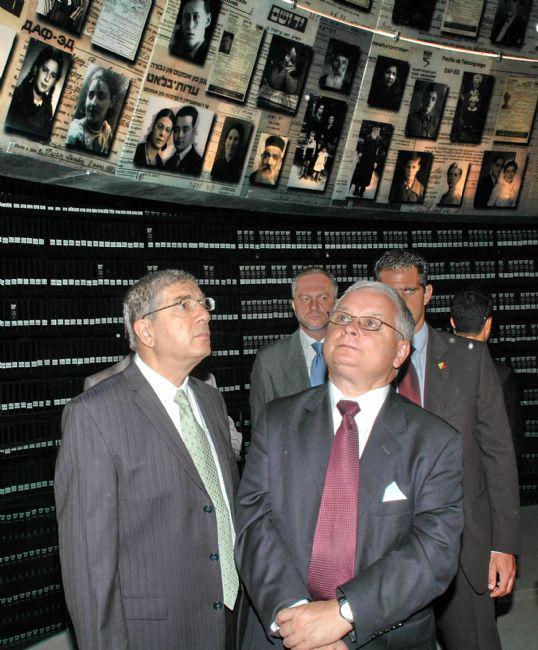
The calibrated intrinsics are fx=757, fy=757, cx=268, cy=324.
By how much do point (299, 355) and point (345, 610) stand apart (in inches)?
91.8

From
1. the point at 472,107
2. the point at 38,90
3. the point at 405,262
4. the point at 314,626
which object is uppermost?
the point at 472,107

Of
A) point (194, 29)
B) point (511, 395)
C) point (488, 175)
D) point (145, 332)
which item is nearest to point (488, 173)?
point (488, 175)

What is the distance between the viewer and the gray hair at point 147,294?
2676 millimetres

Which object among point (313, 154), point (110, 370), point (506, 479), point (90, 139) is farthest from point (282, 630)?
point (313, 154)

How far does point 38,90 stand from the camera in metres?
3.60

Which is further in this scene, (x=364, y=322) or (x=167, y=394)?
(x=167, y=394)

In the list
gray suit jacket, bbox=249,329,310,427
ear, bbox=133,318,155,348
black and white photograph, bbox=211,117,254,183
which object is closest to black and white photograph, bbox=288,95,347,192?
black and white photograph, bbox=211,117,254,183

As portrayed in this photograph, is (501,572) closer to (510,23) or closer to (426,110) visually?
(426,110)

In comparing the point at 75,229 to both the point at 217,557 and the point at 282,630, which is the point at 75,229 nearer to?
the point at 217,557

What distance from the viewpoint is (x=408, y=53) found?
5285 mm

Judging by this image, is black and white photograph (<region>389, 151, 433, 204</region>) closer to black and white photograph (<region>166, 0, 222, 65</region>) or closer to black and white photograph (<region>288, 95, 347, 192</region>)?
black and white photograph (<region>288, 95, 347, 192</region>)

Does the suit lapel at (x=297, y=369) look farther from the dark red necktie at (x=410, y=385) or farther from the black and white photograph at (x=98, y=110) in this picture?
the black and white photograph at (x=98, y=110)

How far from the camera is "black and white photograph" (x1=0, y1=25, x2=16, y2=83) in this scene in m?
3.30

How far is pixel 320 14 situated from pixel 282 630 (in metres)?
3.87
